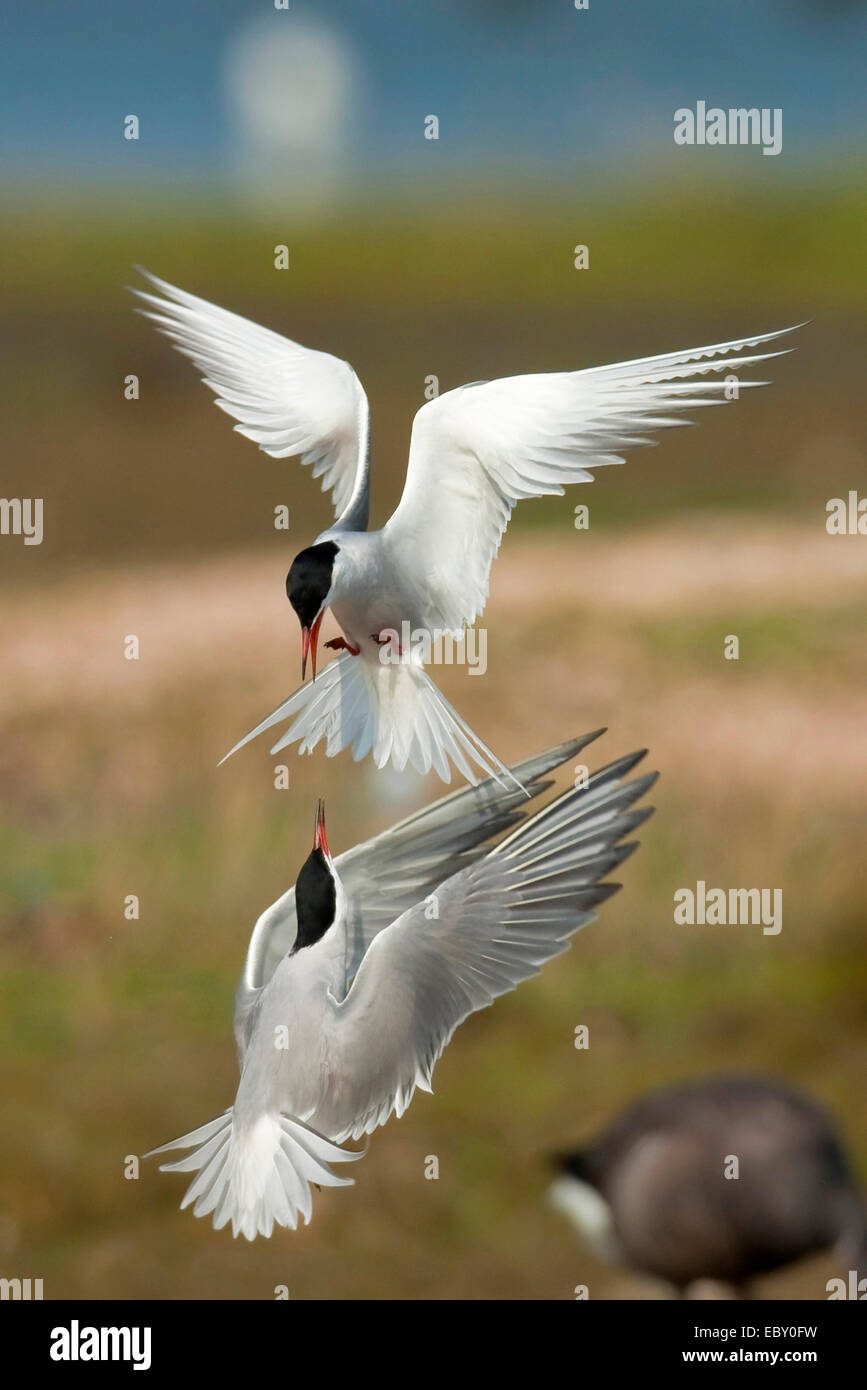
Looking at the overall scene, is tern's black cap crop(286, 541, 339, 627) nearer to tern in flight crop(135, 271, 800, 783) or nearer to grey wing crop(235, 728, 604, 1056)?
tern in flight crop(135, 271, 800, 783)

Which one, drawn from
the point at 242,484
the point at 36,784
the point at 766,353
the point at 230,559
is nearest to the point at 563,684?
the point at 36,784

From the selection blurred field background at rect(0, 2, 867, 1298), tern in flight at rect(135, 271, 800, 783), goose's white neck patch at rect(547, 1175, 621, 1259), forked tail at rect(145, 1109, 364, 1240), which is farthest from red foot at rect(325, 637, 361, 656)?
goose's white neck patch at rect(547, 1175, 621, 1259)

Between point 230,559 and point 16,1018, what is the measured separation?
2415 millimetres

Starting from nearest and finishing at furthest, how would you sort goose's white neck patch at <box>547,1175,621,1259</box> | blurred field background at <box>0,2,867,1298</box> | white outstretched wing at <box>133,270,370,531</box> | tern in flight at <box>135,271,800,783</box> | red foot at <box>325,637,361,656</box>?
tern in flight at <box>135,271,800,783</box>
red foot at <box>325,637,361,656</box>
white outstretched wing at <box>133,270,370,531</box>
goose's white neck patch at <box>547,1175,621,1259</box>
blurred field background at <box>0,2,867,1298</box>

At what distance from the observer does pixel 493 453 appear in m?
1.54

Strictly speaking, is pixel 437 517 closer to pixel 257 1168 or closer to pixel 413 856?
pixel 413 856

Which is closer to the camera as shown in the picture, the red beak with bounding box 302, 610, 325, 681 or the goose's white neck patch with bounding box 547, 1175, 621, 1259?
the red beak with bounding box 302, 610, 325, 681

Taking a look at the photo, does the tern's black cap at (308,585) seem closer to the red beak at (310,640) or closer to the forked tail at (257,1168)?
the red beak at (310,640)

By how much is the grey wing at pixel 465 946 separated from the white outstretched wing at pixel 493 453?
0.25 m

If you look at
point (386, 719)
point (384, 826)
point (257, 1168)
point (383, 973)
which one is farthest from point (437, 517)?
point (384, 826)

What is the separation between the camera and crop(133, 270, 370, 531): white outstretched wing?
1.68 meters

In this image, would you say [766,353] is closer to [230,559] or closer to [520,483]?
[520,483]

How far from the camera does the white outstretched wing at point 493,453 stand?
1445 millimetres

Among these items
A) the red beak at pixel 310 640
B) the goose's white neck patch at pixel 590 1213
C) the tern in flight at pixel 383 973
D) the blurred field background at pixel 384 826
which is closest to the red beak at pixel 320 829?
the tern in flight at pixel 383 973
